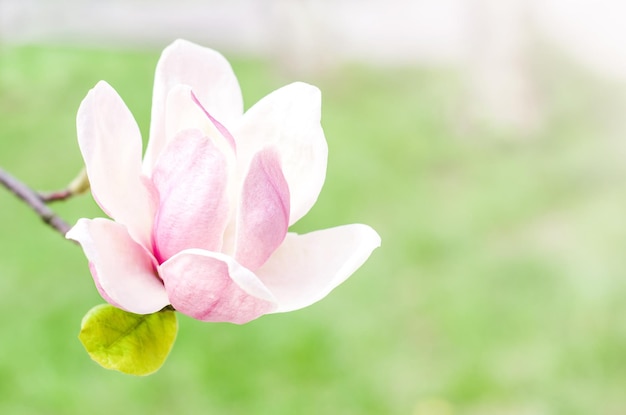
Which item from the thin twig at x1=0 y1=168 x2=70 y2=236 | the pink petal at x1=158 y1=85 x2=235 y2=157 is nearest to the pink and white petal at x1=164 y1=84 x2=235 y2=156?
the pink petal at x1=158 y1=85 x2=235 y2=157

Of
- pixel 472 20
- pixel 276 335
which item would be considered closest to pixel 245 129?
pixel 276 335

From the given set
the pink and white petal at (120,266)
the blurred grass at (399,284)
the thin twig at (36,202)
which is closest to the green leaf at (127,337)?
the pink and white petal at (120,266)

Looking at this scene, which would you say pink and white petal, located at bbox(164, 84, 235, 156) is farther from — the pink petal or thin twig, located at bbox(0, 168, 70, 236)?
thin twig, located at bbox(0, 168, 70, 236)

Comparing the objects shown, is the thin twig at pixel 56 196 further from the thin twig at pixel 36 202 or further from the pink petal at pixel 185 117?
the pink petal at pixel 185 117

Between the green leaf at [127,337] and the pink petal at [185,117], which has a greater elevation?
the pink petal at [185,117]

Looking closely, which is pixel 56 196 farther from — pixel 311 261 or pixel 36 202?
Answer: pixel 311 261

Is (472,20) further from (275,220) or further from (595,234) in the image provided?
(275,220)

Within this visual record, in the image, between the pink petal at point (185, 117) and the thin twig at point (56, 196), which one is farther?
the thin twig at point (56, 196)

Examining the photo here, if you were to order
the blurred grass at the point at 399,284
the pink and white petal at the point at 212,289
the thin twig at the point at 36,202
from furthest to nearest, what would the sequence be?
the blurred grass at the point at 399,284 < the thin twig at the point at 36,202 < the pink and white petal at the point at 212,289
